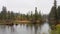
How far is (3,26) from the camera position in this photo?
22781 mm

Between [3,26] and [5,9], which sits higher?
[5,9]

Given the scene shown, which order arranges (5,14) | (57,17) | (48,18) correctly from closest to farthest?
(57,17)
(48,18)
(5,14)

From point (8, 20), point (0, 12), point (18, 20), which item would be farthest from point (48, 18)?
point (0, 12)

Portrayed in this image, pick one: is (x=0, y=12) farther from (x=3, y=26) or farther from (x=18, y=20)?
(x=18, y=20)

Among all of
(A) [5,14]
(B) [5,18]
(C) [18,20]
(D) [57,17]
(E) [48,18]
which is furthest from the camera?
(A) [5,14]

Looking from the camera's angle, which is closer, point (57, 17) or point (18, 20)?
point (57, 17)

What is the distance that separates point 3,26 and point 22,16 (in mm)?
2824

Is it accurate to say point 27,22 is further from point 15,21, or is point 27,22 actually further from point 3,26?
→ point 3,26

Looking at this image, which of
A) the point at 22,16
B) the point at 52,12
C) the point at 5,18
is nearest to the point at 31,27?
the point at 22,16

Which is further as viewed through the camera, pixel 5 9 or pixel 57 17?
pixel 5 9

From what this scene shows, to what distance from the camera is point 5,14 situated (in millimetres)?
24172

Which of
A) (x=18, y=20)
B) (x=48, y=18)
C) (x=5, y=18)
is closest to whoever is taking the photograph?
(x=48, y=18)

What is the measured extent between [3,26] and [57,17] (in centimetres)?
867

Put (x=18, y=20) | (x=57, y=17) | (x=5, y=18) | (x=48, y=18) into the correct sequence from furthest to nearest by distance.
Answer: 1. (x=5, y=18)
2. (x=18, y=20)
3. (x=48, y=18)
4. (x=57, y=17)
